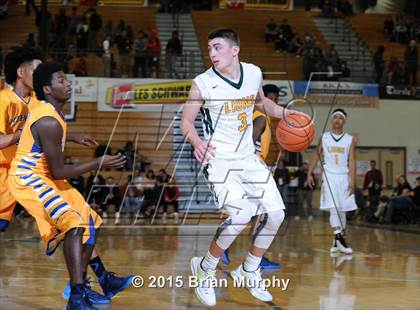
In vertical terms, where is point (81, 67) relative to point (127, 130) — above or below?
above

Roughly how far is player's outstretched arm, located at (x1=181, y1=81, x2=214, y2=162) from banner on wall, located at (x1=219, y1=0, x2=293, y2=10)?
82.4 ft

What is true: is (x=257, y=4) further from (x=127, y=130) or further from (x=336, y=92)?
(x=127, y=130)

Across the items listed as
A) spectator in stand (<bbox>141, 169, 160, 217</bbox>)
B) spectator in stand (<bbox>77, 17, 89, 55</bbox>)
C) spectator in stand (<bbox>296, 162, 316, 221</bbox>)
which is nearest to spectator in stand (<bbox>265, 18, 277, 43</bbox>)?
spectator in stand (<bbox>77, 17, 89, 55</bbox>)

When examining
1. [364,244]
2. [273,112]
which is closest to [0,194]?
[273,112]

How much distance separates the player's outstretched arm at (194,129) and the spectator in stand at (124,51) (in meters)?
16.2

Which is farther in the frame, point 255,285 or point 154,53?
point 154,53

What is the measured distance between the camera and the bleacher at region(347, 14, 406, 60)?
2645 cm

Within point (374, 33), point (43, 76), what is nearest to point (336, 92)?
point (374, 33)

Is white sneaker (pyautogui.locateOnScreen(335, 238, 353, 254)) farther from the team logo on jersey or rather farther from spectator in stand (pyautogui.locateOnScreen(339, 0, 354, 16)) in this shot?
spectator in stand (pyautogui.locateOnScreen(339, 0, 354, 16))

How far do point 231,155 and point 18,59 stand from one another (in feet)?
6.92

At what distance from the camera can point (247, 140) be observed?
19.0ft

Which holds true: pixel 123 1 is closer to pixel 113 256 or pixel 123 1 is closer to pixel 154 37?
pixel 154 37

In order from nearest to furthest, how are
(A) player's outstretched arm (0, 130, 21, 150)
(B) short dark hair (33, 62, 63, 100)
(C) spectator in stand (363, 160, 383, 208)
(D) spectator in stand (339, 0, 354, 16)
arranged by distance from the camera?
1. (B) short dark hair (33, 62, 63, 100)
2. (A) player's outstretched arm (0, 130, 21, 150)
3. (C) spectator in stand (363, 160, 383, 208)
4. (D) spectator in stand (339, 0, 354, 16)

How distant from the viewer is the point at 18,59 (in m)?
6.17
